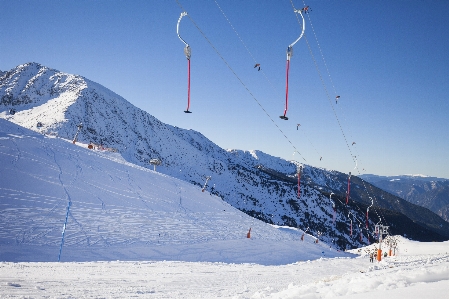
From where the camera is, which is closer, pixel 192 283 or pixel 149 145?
pixel 192 283

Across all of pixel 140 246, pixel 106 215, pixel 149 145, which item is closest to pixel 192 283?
pixel 140 246

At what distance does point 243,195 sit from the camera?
3233 inches

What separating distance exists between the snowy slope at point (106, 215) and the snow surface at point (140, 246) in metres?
0.10

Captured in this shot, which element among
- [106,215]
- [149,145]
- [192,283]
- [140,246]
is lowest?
[140,246]

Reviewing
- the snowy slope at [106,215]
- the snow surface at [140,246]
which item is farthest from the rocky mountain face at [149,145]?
the snow surface at [140,246]

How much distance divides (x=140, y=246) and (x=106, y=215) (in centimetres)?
456

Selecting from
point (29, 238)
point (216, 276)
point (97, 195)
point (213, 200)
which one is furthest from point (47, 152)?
point (216, 276)

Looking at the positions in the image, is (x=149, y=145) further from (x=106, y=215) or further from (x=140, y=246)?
(x=140, y=246)

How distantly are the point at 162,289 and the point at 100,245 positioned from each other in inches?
425

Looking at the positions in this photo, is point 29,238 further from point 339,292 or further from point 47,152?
point 339,292

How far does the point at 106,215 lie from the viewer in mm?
19281

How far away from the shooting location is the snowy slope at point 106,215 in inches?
585

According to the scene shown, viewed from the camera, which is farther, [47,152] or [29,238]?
[47,152]

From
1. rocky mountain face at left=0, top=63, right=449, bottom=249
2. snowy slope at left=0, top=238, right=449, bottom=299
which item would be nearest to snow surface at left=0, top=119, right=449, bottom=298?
snowy slope at left=0, top=238, right=449, bottom=299
